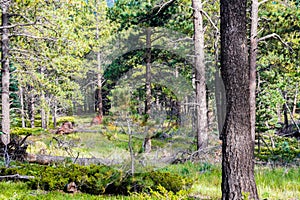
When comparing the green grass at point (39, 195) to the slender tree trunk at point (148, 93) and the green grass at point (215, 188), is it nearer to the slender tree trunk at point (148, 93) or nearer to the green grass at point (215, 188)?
the green grass at point (215, 188)

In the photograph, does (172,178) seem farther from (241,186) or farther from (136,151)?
(241,186)

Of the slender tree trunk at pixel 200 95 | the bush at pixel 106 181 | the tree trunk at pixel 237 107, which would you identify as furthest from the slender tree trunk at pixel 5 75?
the tree trunk at pixel 237 107

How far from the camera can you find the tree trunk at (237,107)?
11.8 feet

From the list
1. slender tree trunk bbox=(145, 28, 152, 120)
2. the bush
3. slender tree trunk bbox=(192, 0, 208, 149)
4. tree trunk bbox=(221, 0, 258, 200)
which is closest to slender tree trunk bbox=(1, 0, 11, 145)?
slender tree trunk bbox=(145, 28, 152, 120)

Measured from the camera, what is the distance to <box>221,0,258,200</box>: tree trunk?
3586mm

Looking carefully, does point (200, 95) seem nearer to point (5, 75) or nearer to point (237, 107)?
point (237, 107)

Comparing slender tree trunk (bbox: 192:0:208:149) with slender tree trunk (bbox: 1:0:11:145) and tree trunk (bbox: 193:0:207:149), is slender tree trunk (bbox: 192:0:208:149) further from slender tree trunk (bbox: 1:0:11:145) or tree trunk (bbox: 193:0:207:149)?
slender tree trunk (bbox: 1:0:11:145)

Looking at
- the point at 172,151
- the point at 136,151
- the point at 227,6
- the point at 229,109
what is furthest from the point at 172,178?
the point at 172,151

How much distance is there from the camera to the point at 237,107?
3574mm

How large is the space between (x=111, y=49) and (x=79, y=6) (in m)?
3.72

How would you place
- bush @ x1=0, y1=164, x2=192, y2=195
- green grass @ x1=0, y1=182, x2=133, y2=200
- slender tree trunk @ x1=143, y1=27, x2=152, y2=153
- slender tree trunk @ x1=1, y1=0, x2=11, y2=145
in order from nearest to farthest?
1. green grass @ x1=0, y1=182, x2=133, y2=200
2. bush @ x1=0, y1=164, x2=192, y2=195
3. slender tree trunk @ x1=143, y1=27, x2=152, y2=153
4. slender tree trunk @ x1=1, y1=0, x2=11, y2=145

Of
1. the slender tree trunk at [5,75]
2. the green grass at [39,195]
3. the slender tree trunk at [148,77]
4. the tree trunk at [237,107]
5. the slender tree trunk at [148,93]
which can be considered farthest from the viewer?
the slender tree trunk at [5,75]

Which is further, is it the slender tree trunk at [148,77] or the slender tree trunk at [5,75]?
the slender tree trunk at [5,75]

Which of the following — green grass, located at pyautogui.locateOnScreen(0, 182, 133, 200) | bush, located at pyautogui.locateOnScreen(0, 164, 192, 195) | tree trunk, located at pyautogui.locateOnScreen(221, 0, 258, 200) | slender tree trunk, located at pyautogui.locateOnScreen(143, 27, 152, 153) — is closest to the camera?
tree trunk, located at pyautogui.locateOnScreen(221, 0, 258, 200)
